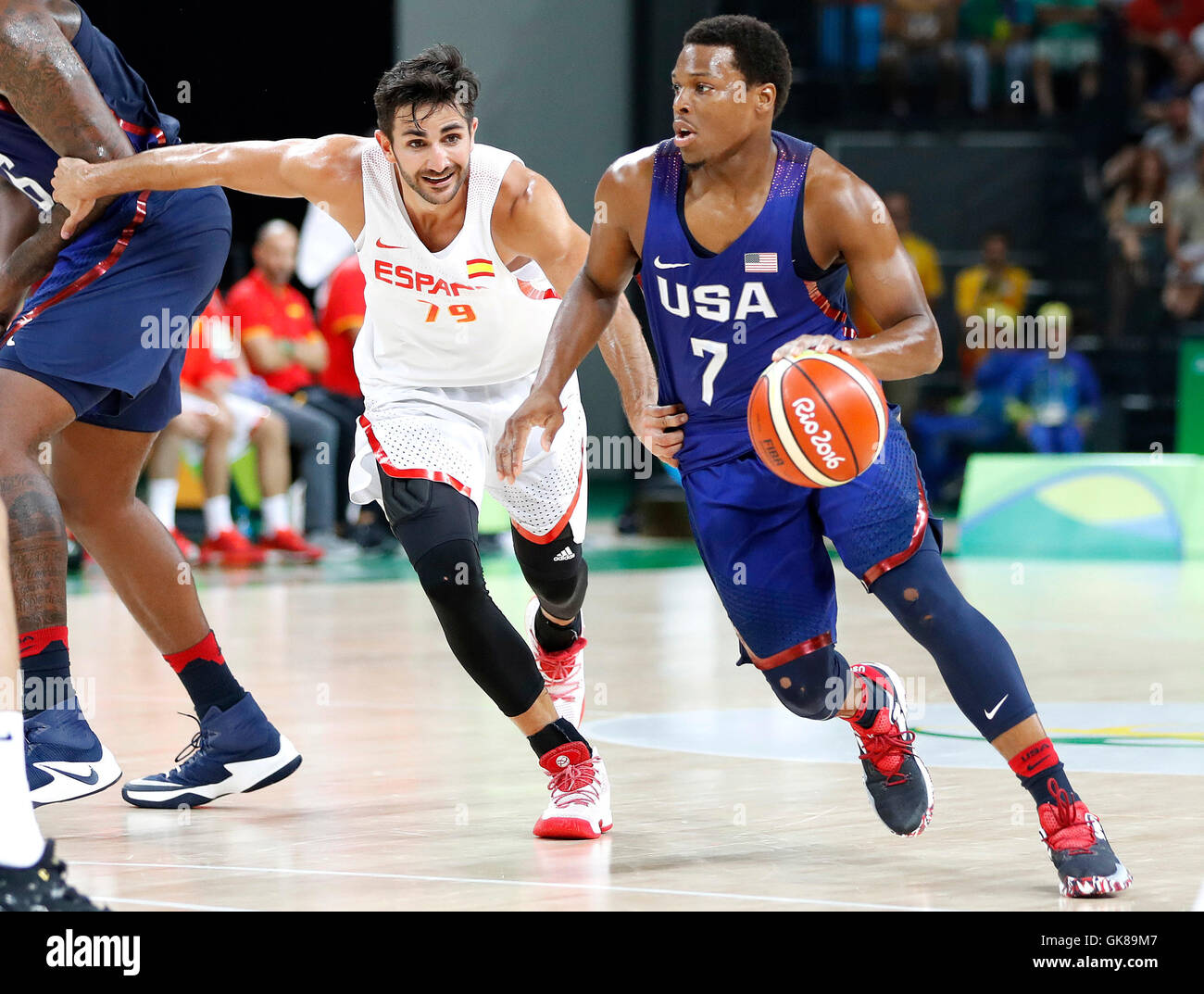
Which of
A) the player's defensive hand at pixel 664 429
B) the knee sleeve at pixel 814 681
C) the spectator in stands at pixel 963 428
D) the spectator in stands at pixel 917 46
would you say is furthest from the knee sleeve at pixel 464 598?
the spectator in stands at pixel 917 46

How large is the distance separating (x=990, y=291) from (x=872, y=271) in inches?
→ 482

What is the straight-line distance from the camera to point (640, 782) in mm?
5043

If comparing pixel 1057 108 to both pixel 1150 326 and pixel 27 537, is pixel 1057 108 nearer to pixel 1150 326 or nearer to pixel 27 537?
pixel 1150 326

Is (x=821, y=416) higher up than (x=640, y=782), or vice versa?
(x=821, y=416)

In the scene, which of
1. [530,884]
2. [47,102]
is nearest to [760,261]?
[530,884]

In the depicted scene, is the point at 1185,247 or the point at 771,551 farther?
the point at 1185,247

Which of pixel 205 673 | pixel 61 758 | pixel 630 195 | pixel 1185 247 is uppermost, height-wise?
pixel 630 195

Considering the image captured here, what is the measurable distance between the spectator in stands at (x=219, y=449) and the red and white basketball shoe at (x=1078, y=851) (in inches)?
330

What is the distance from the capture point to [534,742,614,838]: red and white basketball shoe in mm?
4297

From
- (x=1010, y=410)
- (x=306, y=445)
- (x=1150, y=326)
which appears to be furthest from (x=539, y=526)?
(x=1150, y=326)

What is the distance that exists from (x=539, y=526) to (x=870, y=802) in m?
1.11

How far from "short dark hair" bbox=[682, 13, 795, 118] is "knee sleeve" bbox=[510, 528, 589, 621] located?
1307 millimetres

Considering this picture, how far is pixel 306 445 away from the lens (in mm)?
12492

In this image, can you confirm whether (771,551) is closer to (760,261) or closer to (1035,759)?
(760,261)
